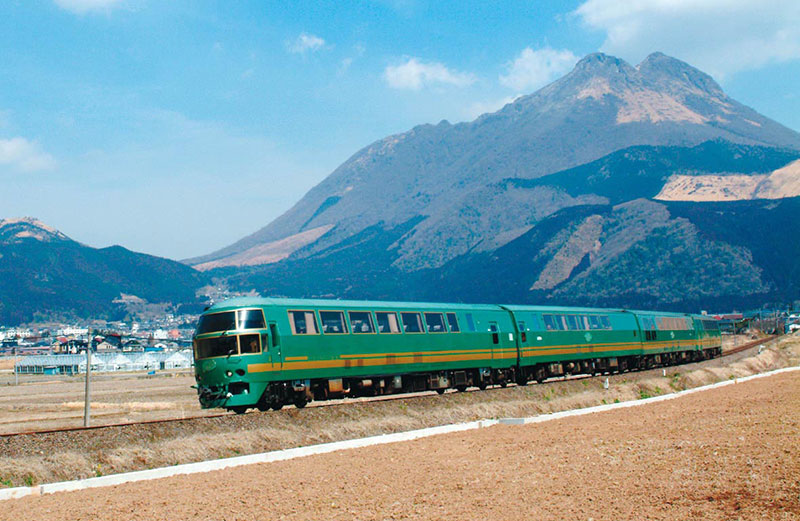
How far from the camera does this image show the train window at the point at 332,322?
29078mm

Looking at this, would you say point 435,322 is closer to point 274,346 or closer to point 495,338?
point 495,338

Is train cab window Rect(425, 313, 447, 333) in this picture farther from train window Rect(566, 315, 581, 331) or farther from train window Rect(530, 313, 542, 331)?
train window Rect(566, 315, 581, 331)

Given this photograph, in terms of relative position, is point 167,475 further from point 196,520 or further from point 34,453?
point 196,520

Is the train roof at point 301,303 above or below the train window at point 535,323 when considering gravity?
above

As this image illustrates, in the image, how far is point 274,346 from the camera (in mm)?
26703

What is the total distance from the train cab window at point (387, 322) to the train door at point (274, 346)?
19.2ft

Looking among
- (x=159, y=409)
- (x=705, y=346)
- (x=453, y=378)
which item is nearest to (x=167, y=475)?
(x=453, y=378)

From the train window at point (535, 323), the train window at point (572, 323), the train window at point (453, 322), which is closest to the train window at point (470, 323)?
the train window at point (453, 322)

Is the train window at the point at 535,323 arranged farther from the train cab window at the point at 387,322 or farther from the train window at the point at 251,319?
the train window at the point at 251,319

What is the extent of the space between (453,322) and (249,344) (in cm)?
1225

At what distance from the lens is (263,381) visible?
26.4 meters

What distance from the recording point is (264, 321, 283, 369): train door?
2656 centimetres

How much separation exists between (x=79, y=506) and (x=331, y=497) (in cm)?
511

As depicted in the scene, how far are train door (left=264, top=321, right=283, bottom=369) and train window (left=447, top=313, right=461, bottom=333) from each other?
10.8 meters
